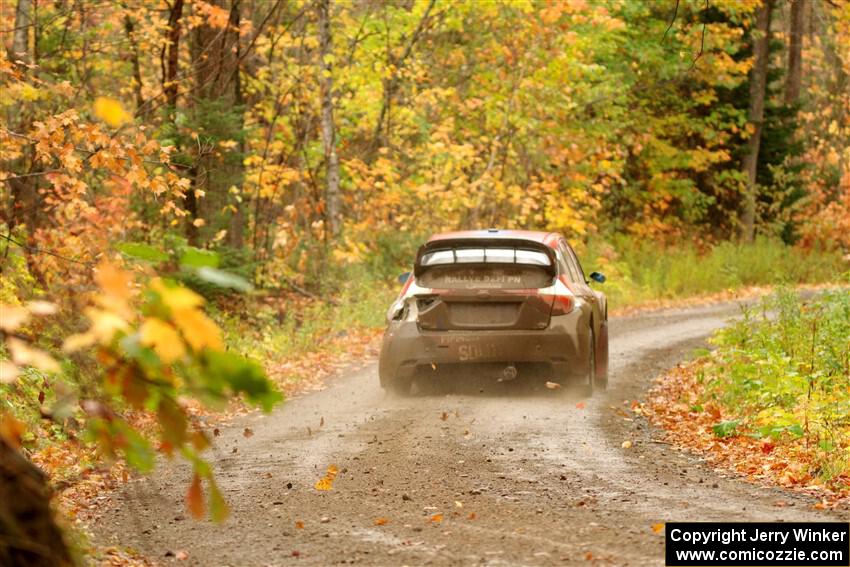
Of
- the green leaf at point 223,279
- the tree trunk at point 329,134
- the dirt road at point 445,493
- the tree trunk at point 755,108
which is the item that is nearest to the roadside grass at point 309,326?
the tree trunk at point 329,134

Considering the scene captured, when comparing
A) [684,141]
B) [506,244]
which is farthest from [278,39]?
[684,141]

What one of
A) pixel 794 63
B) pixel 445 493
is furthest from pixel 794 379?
pixel 794 63

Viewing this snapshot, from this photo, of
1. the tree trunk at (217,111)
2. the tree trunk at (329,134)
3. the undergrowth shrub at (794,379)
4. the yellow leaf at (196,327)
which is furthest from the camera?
the tree trunk at (329,134)

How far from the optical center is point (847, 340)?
1299 cm

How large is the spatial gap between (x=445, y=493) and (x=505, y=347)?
4.56 metres

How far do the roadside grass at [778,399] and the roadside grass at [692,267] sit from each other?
36.5 ft

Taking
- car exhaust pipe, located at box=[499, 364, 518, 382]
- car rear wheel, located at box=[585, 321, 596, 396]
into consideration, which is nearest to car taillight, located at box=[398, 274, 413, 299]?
car exhaust pipe, located at box=[499, 364, 518, 382]

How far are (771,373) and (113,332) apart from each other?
10039mm

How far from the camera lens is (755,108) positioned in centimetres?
3381

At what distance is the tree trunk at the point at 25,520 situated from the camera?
142 inches

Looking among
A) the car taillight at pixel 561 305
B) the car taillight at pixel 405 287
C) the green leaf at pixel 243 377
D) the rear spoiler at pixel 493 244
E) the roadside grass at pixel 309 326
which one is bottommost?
the roadside grass at pixel 309 326

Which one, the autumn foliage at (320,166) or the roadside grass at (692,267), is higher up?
the autumn foliage at (320,166)

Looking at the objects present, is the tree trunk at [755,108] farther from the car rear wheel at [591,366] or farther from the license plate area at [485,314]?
the license plate area at [485,314]

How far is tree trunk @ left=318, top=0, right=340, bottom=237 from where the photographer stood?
23.4 metres
